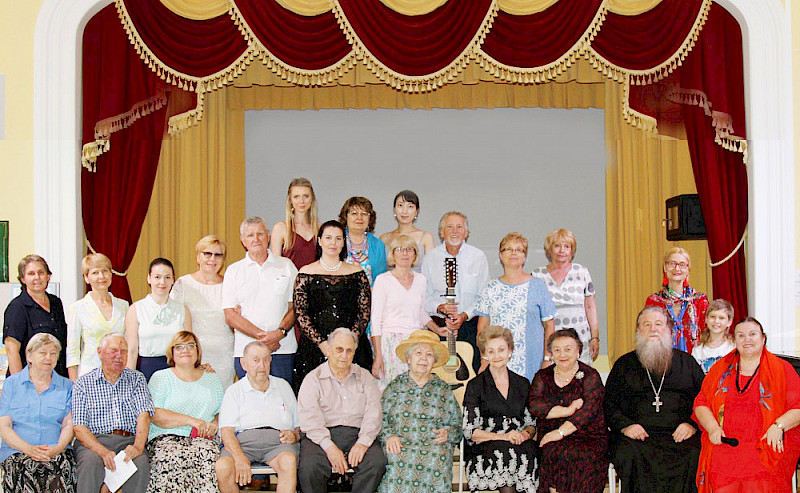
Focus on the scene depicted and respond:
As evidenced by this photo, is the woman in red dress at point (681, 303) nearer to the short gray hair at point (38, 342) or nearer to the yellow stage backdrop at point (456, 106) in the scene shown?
the yellow stage backdrop at point (456, 106)

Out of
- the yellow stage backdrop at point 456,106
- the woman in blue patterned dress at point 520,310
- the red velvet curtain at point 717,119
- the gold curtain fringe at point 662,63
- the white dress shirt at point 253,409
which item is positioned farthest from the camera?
the yellow stage backdrop at point 456,106

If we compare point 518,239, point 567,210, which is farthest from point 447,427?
point 567,210

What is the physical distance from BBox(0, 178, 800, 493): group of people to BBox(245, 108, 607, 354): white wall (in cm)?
245

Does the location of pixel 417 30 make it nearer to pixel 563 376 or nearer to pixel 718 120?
pixel 718 120

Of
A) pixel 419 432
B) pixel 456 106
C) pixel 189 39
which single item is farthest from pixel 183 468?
pixel 456 106

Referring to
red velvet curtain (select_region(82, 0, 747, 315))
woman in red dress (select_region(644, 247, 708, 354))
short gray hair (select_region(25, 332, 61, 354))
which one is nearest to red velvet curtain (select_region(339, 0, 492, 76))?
red velvet curtain (select_region(82, 0, 747, 315))

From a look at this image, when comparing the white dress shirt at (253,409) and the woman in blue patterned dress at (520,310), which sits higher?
the woman in blue patterned dress at (520,310)

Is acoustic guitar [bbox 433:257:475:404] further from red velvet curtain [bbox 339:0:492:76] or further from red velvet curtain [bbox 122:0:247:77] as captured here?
red velvet curtain [bbox 122:0:247:77]

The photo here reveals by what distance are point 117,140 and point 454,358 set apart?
257cm

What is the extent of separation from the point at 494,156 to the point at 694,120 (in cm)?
198

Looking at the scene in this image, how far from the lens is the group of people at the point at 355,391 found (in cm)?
387

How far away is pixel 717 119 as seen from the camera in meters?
5.00

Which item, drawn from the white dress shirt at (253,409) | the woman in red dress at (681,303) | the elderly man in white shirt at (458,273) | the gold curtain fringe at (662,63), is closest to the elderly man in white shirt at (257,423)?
the white dress shirt at (253,409)

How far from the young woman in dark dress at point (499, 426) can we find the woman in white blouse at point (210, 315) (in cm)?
135
